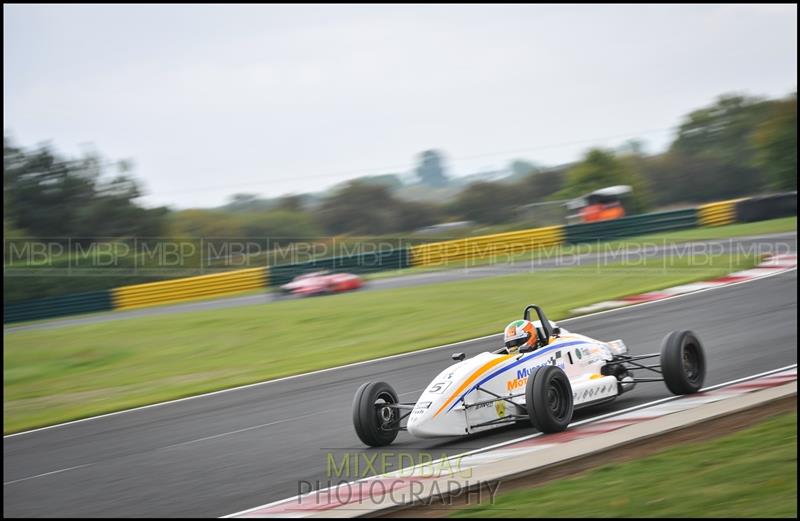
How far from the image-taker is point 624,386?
33.6 ft

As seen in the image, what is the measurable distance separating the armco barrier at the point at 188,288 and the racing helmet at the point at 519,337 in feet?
68.1

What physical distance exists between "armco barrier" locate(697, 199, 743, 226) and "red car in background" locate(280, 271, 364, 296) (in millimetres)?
11441

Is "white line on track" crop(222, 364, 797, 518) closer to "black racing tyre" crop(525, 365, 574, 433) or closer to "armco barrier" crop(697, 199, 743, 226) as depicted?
"black racing tyre" crop(525, 365, 574, 433)

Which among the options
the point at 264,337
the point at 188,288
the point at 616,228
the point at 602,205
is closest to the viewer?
the point at 264,337

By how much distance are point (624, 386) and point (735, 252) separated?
14694 mm

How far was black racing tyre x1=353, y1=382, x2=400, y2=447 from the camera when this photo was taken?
351 inches

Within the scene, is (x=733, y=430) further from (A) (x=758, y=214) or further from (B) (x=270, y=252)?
(B) (x=270, y=252)

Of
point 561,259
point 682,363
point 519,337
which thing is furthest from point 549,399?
point 561,259

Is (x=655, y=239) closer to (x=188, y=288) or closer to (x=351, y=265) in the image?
(x=351, y=265)

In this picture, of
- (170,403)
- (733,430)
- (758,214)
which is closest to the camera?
A: (733,430)

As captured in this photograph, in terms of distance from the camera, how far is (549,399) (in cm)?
870

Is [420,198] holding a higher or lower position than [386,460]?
higher

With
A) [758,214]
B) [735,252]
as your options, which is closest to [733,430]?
[735,252]

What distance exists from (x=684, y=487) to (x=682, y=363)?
3666 millimetres
